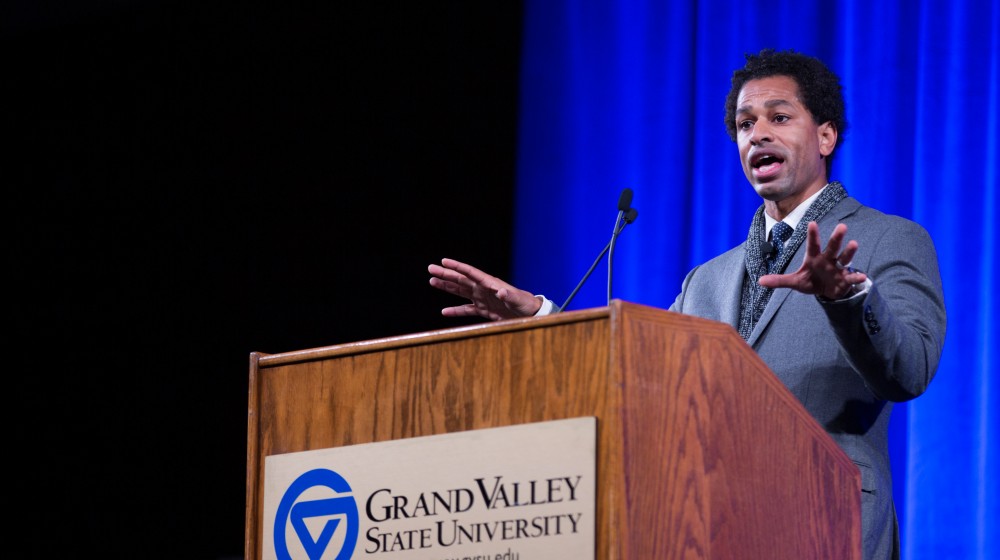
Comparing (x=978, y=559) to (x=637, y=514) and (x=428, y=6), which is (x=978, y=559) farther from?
(x=428, y=6)

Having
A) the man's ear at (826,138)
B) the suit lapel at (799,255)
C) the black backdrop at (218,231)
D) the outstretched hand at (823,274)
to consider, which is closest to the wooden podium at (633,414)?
the outstretched hand at (823,274)

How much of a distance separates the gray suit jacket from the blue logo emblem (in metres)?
0.79

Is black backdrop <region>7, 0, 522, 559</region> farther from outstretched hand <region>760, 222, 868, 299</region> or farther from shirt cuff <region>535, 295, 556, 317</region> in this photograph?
outstretched hand <region>760, 222, 868, 299</region>

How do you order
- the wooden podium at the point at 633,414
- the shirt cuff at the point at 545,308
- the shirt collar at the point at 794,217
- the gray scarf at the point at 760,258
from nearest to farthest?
the wooden podium at the point at 633,414 → the shirt cuff at the point at 545,308 → the gray scarf at the point at 760,258 → the shirt collar at the point at 794,217

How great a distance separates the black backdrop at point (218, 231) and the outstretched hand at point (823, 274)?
8.18 feet

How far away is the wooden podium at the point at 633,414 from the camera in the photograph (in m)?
1.45

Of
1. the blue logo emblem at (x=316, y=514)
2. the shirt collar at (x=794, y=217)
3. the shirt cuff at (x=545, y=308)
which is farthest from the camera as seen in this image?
the shirt collar at (x=794, y=217)

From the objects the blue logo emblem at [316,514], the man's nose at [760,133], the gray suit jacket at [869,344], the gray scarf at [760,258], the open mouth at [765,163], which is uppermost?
the man's nose at [760,133]

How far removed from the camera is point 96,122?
4375mm

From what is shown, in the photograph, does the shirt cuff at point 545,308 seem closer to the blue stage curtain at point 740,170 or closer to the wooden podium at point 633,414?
the wooden podium at point 633,414

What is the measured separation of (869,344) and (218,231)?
2891mm

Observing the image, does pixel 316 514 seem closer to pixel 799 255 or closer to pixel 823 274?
pixel 823 274

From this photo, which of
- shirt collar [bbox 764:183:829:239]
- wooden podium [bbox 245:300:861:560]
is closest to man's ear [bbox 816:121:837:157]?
shirt collar [bbox 764:183:829:239]

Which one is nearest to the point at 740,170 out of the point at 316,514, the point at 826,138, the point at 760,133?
the point at 826,138
